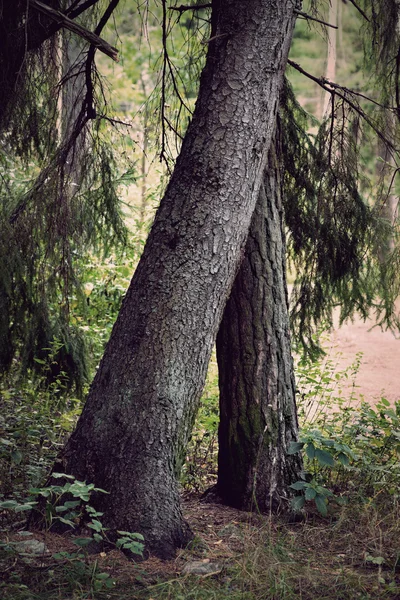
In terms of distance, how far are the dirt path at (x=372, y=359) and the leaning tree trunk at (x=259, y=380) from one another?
458 centimetres

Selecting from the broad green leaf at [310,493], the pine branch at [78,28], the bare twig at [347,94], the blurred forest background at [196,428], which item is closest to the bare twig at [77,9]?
the blurred forest background at [196,428]

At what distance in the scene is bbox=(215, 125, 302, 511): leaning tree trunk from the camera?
4.05 m

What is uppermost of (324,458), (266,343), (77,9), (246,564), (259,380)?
(77,9)

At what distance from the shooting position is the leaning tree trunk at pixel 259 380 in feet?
13.3

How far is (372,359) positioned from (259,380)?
8731mm

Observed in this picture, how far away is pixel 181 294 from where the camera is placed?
3.39 metres

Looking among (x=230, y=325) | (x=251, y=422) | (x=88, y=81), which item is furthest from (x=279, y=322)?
(x=88, y=81)

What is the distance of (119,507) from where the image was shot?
3.18 meters

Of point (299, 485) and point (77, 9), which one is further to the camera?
point (77, 9)

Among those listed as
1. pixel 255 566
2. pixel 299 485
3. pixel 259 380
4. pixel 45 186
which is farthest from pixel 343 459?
pixel 45 186

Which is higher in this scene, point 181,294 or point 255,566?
point 181,294

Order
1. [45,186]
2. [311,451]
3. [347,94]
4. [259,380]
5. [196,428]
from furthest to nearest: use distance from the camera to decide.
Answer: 1. [196,428]
2. [347,94]
3. [45,186]
4. [259,380]
5. [311,451]

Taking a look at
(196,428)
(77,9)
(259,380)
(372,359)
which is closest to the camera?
(259,380)

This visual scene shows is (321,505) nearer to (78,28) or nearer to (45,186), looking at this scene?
(45,186)
